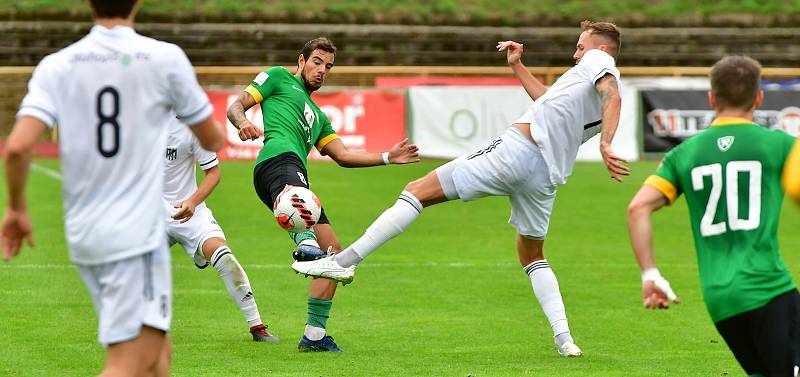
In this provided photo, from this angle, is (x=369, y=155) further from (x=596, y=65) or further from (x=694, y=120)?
(x=694, y=120)

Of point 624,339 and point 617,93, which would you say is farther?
point 624,339

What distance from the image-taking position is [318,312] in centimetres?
897

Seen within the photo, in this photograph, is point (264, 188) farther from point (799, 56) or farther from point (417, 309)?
point (799, 56)

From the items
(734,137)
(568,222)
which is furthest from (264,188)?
(568,222)

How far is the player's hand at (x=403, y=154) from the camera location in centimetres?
895

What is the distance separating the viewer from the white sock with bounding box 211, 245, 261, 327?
31.3ft

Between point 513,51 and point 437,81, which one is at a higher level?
point 513,51

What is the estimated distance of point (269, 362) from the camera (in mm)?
8516

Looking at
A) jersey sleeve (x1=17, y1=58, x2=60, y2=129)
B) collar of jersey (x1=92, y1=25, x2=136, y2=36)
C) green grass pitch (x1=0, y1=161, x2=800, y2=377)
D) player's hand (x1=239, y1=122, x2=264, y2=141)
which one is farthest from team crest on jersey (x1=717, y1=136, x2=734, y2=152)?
player's hand (x1=239, y1=122, x2=264, y2=141)

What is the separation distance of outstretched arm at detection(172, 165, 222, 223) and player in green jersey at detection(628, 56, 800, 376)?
3.23m

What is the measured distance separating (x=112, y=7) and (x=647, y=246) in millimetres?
2375

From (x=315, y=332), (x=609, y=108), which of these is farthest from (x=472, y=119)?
(x=609, y=108)

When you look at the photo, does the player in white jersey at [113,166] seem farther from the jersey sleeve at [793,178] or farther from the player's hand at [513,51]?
the player's hand at [513,51]

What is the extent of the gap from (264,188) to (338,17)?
26.7 m
